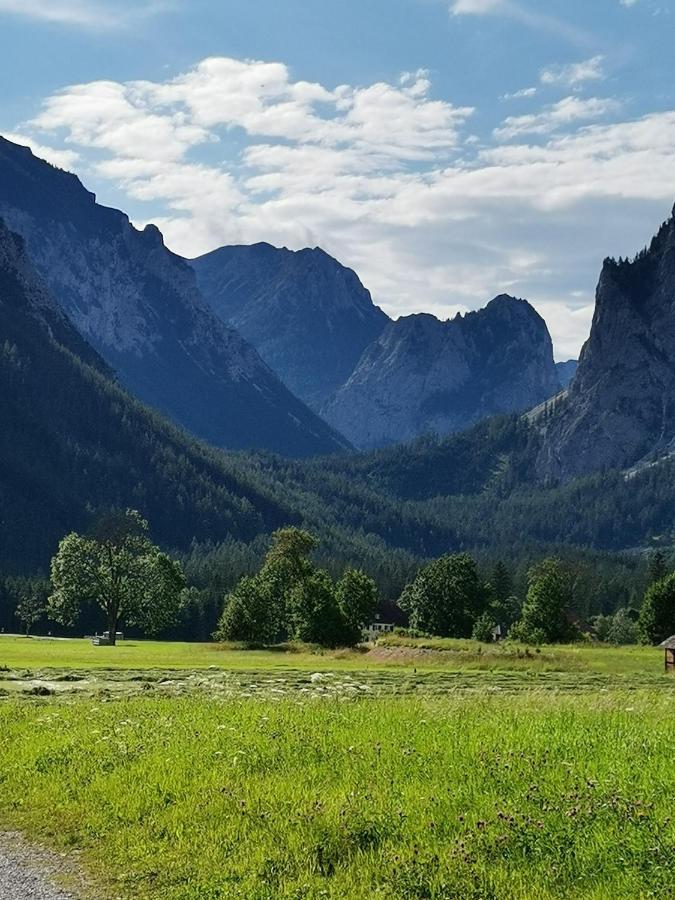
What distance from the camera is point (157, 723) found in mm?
22562

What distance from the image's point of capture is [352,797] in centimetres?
1512

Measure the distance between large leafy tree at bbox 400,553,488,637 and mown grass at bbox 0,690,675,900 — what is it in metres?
95.9

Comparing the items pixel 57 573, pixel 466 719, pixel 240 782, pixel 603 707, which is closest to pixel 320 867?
pixel 240 782

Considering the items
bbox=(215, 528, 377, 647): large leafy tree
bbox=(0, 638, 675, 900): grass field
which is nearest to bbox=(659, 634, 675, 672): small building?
bbox=(215, 528, 377, 647): large leafy tree

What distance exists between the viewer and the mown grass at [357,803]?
12242 mm

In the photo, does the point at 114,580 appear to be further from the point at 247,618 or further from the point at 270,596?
the point at 270,596

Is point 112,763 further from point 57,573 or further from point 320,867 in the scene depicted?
point 57,573

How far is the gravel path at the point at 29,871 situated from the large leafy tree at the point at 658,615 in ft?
365

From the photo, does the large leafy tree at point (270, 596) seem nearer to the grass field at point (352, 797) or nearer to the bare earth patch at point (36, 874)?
the grass field at point (352, 797)

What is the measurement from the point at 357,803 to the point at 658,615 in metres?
110

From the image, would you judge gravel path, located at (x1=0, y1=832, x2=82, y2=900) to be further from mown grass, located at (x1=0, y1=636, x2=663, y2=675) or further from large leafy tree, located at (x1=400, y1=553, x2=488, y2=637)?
large leafy tree, located at (x1=400, y1=553, x2=488, y2=637)

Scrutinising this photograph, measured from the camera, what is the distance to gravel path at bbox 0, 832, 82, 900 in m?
12.2

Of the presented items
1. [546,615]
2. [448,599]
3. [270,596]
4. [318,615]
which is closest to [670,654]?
[318,615]

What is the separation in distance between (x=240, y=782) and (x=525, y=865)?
6.05 m
